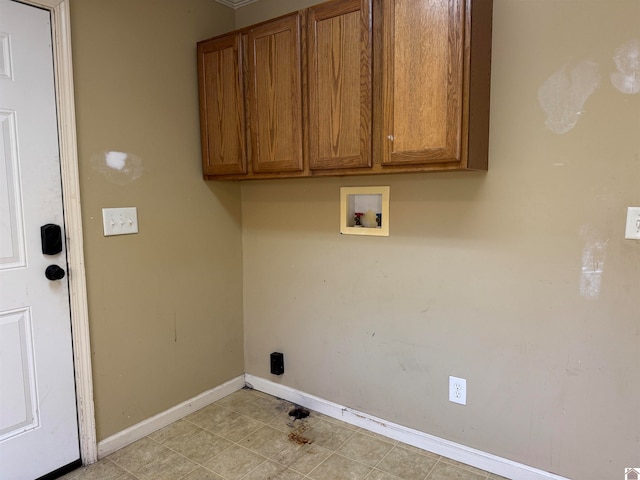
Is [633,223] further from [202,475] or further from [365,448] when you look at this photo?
[202,475]

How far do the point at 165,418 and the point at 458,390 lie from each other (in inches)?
61.3

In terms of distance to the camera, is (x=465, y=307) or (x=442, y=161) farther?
(x=465, y=307)

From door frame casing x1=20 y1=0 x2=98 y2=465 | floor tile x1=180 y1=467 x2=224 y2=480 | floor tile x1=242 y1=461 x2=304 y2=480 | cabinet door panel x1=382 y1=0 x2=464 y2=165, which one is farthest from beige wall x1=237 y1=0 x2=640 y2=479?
door frame casing x1=20 y1=0 x2=98 y2=465

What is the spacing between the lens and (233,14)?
2.49 meters

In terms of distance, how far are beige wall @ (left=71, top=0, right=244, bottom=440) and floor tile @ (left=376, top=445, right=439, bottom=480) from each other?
116 centimetres

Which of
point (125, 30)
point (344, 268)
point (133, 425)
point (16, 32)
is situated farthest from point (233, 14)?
point (133, 425)

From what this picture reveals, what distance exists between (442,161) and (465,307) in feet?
2.27

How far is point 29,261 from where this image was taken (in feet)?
5.62

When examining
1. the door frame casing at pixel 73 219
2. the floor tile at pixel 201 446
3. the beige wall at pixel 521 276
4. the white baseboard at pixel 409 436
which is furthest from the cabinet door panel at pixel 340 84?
the floor tile at pixel 201 446

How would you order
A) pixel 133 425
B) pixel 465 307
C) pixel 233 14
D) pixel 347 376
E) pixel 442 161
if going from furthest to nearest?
1. pixel 233 14
2. pixel 347 376
3. pixel 133 425
4. pixel 465 307
5. pixel 442 161

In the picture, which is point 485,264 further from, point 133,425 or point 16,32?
point 16,32

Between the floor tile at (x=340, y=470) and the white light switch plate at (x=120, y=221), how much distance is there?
145cm

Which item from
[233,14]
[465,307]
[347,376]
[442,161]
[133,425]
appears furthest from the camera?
[233,14]

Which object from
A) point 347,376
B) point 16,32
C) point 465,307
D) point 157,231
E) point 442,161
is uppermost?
point 16,32
